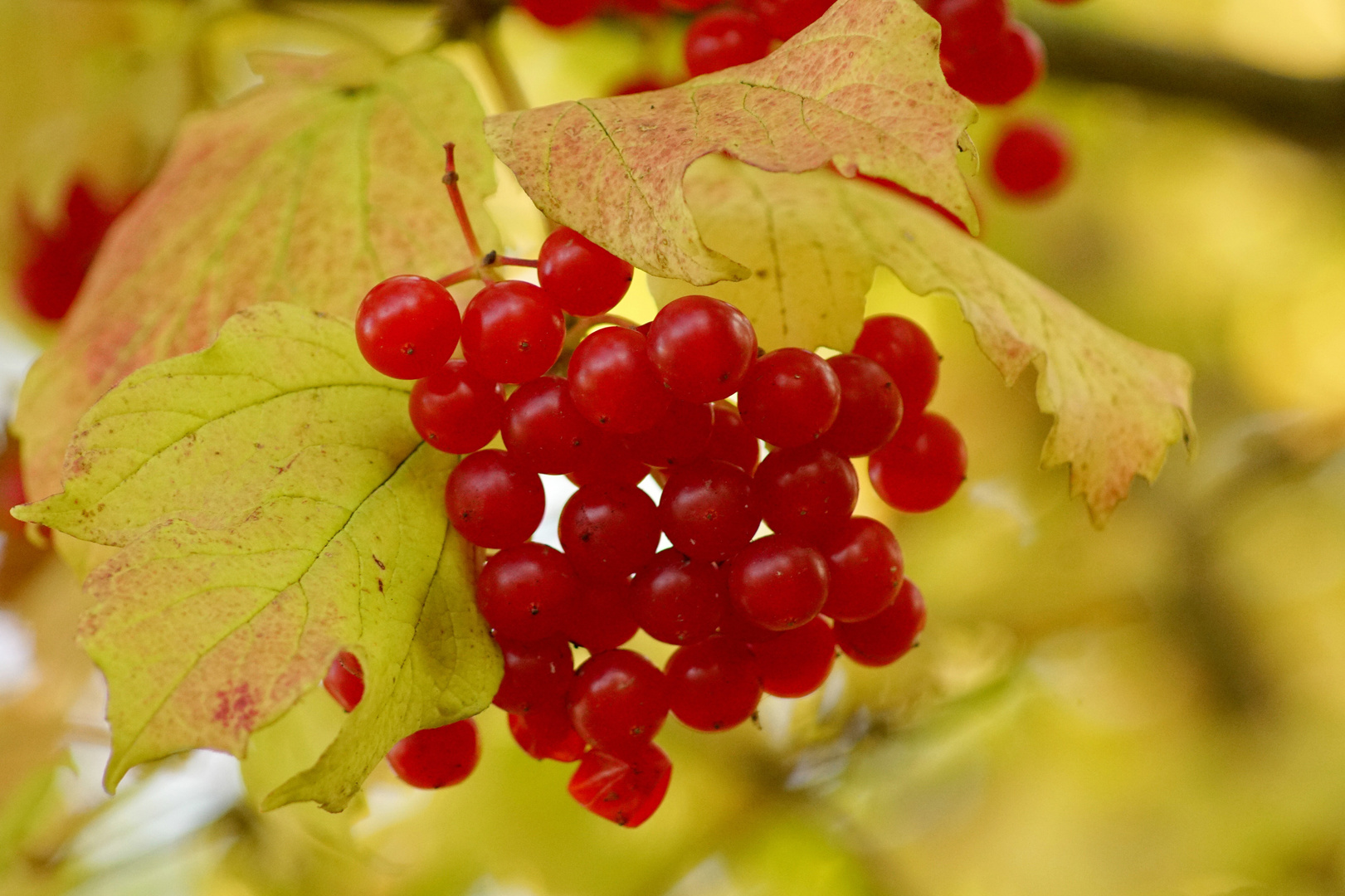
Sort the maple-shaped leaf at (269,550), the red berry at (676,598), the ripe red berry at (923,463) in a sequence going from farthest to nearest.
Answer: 1. the ripe red berry at (923,463)
2. the red berry at (676,598)
3. the maple-shaped leaf at (269,550)

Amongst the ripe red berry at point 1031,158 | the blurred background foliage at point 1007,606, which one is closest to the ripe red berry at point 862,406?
the blurred background foliage at point 1007,606

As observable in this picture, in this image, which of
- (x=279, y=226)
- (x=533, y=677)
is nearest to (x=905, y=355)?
(x=533, y=677)

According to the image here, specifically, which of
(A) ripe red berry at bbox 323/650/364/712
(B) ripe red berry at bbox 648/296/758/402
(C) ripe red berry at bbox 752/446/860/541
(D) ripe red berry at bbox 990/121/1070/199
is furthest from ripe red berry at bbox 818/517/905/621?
(D) ripe red berry at bbox 990/121/1070/199

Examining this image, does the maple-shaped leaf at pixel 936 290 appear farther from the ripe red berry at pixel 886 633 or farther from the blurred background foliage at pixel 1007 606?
the blurred background foliage at pixel 1007 606

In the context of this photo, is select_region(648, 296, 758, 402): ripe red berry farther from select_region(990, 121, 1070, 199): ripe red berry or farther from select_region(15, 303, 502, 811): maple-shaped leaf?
select_region(990, 121, 1070, 199): ripe red berry

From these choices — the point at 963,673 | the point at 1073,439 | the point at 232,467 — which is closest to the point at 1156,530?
the point at 963,673

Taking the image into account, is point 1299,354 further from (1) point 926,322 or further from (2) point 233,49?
(2) point 233,49
